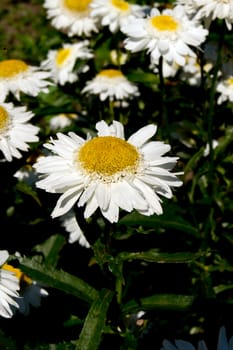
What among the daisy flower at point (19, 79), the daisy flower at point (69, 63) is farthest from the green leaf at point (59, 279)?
the daisy flower at point (69, 63)

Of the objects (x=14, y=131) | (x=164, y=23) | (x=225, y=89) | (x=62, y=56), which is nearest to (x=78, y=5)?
(x=62, y=56)

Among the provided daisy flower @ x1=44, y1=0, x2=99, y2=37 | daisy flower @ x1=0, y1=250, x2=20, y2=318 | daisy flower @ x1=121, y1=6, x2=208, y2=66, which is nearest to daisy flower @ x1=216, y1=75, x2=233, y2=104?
daisy flower @ x1=121, y1=6, x2=208, y2=66

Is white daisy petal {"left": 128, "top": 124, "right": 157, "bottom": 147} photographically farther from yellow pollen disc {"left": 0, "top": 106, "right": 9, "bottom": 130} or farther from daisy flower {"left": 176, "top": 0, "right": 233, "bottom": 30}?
daisy flower {"left": 176, "top": 0, "right": 233, "bottom": 30}

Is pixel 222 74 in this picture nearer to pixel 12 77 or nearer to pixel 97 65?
pixel 97 65

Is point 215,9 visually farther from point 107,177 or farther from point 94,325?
point 94,325

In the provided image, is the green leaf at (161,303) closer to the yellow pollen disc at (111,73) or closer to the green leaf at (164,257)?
the green leaf at (164,257)

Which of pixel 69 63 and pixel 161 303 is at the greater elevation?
pixel 69 63
